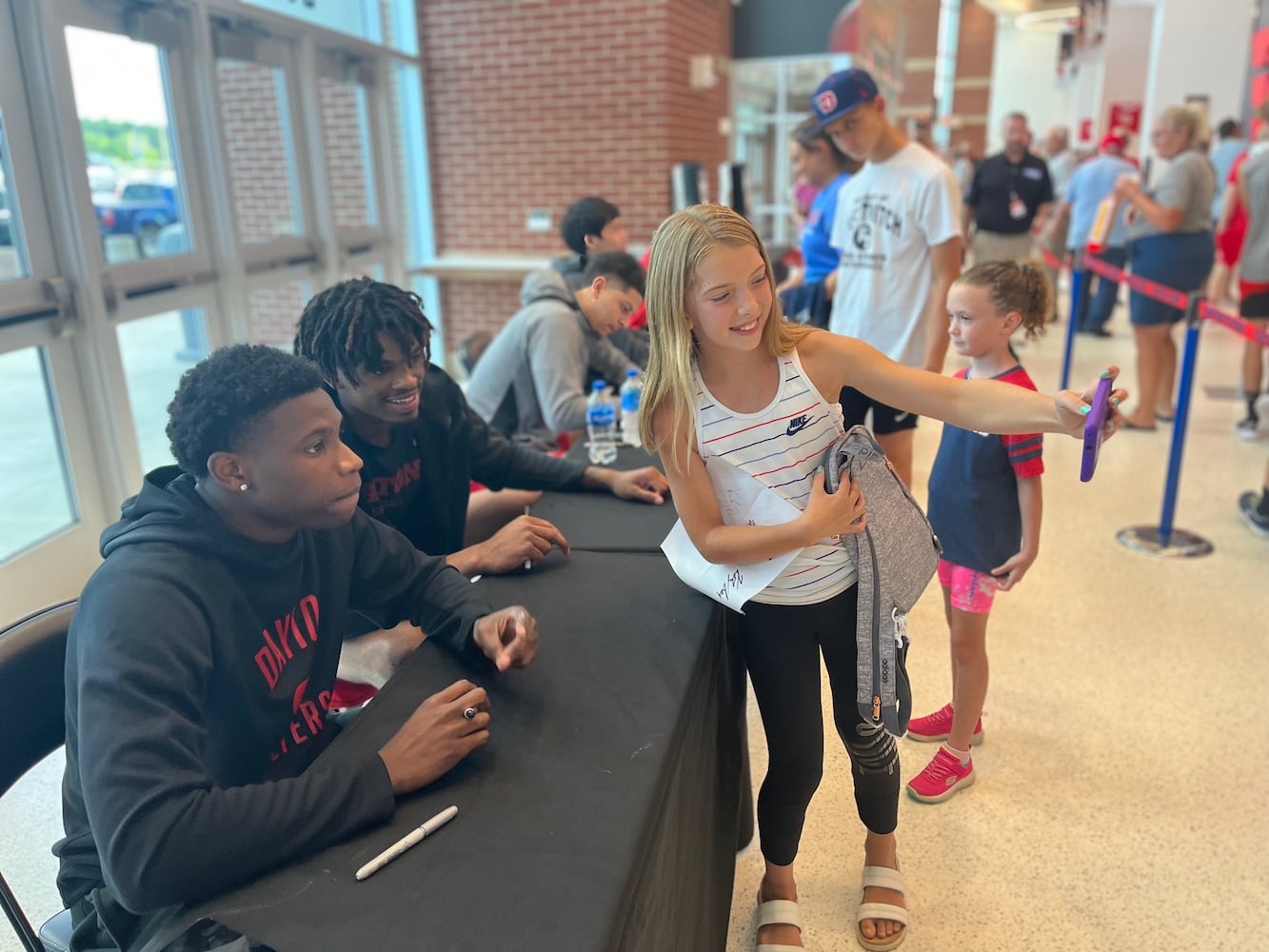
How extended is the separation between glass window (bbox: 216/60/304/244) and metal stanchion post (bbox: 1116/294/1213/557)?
171 inches

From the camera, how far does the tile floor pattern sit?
1764 mm

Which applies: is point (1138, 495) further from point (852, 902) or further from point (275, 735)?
point (275, 735)

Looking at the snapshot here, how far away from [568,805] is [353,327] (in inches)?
38.9

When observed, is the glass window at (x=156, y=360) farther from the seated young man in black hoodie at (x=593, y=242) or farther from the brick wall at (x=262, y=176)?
the seated young man in black hoodie at (x=593, y=242)

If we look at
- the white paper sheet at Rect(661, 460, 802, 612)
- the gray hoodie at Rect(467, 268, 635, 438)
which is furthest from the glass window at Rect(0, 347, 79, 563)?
the white paper sheet at Rect(661, 460, 802, 612)

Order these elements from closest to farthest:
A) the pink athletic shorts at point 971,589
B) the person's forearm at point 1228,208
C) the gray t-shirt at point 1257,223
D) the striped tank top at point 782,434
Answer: the striped tank top at point 782,434
the pink athletic shorts at point 971,589
the gray t-shirt at point 1257,223
the person's forearm at point 1228,208

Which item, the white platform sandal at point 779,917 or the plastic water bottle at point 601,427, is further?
the plastic water bottle at point 601,427

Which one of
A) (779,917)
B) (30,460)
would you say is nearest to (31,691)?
(779,917)

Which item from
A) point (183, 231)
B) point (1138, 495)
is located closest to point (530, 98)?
point (183, 231)

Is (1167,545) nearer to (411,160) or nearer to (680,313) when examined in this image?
(680,313)

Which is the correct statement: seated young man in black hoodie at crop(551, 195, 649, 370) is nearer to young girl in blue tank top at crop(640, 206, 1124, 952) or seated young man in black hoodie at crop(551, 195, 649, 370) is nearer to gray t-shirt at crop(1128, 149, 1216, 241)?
young girl in blue tank top at crop(640, 206, 1124, 952)

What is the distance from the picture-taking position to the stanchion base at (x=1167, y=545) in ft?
11.3

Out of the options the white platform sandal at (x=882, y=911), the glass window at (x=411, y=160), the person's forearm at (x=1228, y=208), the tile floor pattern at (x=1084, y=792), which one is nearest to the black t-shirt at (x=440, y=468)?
the tile floor pattern at (x=1084, y=792)

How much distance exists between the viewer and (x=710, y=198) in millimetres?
6906
